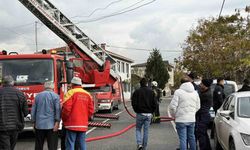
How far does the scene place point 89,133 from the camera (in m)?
14.7

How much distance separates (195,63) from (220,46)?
4.68 m

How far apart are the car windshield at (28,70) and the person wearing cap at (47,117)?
424cm

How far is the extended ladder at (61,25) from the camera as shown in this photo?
17.0 metres

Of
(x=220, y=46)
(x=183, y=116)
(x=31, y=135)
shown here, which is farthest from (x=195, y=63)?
(x=183, y=116)

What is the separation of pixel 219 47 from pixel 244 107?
1223 inches

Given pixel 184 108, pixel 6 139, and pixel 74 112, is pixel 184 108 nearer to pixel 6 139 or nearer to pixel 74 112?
pixel 74 112

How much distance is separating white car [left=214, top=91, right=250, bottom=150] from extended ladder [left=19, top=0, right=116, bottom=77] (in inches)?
365

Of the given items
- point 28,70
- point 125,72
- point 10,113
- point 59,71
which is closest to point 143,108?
point 10,113

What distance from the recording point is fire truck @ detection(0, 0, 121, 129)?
12672 millimetres

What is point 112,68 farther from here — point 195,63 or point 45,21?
point 195,63

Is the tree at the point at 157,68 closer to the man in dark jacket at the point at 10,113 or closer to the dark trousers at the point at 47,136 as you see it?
the dark trousers at the point at 47,136

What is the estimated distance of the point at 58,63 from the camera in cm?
1319

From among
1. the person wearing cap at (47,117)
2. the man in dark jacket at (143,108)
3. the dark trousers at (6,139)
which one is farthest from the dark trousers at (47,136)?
the man in dark jacket at (143,108)

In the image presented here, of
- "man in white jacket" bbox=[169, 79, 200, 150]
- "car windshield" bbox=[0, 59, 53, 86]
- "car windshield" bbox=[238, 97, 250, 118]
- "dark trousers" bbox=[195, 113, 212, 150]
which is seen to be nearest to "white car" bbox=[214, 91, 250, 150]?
"car windshield" bbox=[238, 97, 250, 118]
